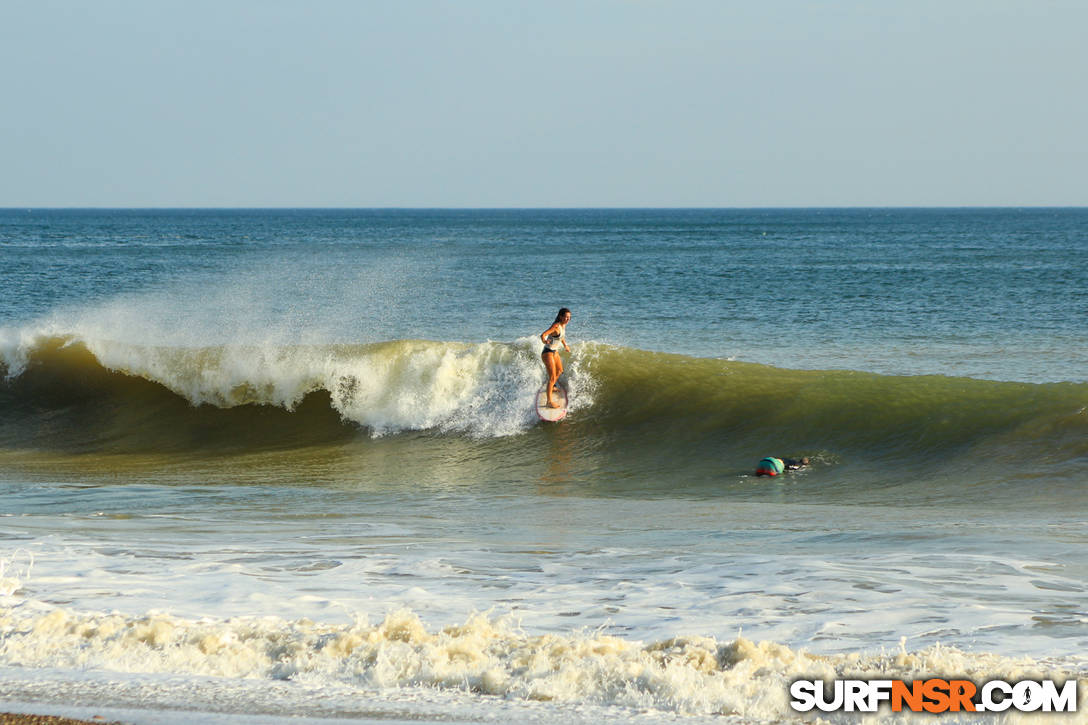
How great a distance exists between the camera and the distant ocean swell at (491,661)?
464 cm

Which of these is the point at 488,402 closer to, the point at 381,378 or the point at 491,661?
the point at 381,378

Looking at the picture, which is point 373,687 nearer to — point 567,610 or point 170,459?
point 567,610

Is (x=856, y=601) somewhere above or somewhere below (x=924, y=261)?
below

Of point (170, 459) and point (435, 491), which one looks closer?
point (435, 491)

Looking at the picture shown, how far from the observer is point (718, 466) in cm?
1320

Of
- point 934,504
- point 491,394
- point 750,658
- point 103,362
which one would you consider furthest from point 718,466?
point 103,362

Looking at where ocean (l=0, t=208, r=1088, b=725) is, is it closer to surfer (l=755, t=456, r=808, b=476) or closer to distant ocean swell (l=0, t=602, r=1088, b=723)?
distant ocean swell (l=0, t=602, r=1088, b=723)

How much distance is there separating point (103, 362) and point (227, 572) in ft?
45.3

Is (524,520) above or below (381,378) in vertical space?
below

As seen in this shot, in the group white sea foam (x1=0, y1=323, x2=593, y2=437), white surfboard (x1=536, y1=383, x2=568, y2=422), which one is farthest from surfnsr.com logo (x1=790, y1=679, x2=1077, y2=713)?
white surfboard (x1=536, y1=383, x2=568, y2=422)

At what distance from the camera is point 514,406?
52.7ft

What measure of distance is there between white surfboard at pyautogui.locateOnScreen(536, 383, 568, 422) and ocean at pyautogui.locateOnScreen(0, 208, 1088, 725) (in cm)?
18

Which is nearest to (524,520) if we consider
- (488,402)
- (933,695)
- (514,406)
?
(933,695)

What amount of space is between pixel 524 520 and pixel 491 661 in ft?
16.1
